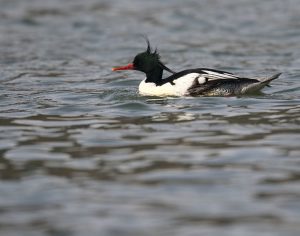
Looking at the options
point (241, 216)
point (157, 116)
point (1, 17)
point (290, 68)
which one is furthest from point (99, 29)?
point (241, 216)

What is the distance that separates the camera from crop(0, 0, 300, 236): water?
7.25 metres

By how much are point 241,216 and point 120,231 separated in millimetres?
1042

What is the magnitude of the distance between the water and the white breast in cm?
25

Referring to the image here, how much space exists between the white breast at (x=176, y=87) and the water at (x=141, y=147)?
0.83 feet

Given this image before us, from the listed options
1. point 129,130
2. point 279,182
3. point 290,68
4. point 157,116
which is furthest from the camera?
point 290,68

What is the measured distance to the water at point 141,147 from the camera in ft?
23.8

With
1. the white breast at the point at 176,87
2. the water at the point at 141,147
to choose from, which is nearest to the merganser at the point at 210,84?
the white breast at the point at 176,87

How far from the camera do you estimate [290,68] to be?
56.3ft

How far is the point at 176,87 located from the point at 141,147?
3.80 meters

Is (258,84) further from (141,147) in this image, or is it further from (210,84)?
(141,147)

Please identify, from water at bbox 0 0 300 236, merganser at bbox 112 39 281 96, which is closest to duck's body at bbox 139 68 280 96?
merganser at bbox 112 39 281 96

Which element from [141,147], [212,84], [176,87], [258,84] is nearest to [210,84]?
[212,84]

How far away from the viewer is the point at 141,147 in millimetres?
9758

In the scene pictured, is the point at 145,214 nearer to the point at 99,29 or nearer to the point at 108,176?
the point at 108,176
